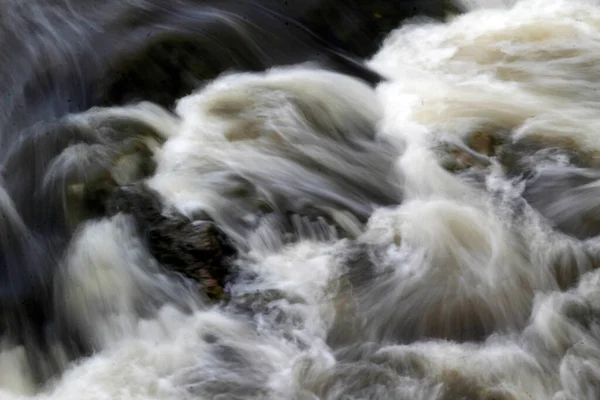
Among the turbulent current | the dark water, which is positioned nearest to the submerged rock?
the turbulent current

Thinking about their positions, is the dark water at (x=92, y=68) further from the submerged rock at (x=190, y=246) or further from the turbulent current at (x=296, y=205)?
the submerged rock at (x=190, y=246)

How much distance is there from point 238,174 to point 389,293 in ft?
6.08

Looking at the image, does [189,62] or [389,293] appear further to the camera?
[189,62]

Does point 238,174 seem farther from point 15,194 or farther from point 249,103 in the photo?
point 15,194

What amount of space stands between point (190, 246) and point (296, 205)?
108 cm

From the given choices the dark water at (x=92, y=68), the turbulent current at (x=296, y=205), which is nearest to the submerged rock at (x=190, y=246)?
the turbulent current at (x=296, y=205)

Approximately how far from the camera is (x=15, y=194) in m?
6.30

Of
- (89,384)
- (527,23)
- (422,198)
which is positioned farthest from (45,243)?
(527,23)

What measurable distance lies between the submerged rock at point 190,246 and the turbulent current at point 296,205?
0.02 metres

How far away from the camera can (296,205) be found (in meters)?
6.05

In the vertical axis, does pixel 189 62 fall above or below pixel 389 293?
above

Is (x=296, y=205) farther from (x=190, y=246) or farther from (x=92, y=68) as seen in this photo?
(x=92, y=68)

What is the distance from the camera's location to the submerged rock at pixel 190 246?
17.6ft

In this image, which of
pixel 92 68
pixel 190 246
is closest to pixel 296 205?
pixel 190 246
